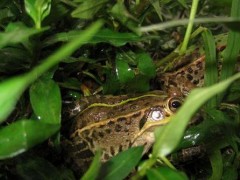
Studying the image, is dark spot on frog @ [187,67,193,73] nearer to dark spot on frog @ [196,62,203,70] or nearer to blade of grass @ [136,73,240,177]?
dark spot on frog @ [196,62,203,70]

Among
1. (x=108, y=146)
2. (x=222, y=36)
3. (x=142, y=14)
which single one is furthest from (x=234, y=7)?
(x=108, y=146)

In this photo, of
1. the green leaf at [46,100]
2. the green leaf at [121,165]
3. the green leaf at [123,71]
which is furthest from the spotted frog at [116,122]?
the green leaf at [121,165]

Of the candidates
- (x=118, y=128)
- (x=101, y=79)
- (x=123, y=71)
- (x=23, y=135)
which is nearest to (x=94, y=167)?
(x=23, y=135)

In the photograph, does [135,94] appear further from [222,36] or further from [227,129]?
[222,36]

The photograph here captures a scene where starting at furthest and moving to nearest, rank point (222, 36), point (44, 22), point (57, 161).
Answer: point (222, 36)
point (57, 161)
point (44, 22)

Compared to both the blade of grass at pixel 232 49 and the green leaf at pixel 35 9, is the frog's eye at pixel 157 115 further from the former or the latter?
the green leaf at pixel 35 9

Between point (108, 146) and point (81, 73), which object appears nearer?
point (81, 73)

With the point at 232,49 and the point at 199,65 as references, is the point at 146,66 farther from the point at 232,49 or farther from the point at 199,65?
the point at 199,65
